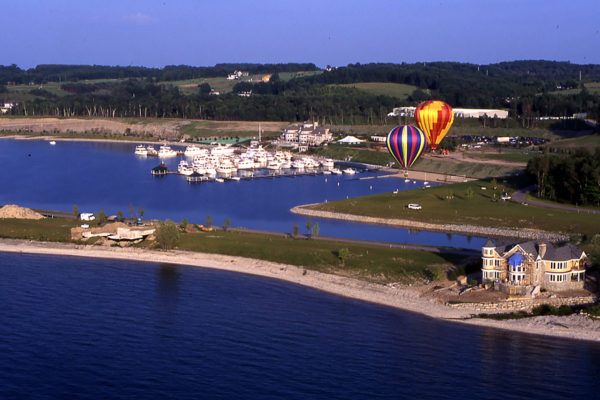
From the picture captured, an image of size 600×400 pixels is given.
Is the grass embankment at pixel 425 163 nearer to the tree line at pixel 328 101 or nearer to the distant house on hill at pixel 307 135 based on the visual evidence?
the distant house on hill at pixel 307 135

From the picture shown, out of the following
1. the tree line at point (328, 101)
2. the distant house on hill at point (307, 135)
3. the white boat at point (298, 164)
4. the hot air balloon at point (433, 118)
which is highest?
the tree line at point (328, 101)

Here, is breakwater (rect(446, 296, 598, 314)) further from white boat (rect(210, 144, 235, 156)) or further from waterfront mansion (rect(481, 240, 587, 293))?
white boat (rect(210, 144, 235, 156))

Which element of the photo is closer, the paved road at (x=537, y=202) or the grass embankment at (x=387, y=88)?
the paved road at (x=537, y=202)

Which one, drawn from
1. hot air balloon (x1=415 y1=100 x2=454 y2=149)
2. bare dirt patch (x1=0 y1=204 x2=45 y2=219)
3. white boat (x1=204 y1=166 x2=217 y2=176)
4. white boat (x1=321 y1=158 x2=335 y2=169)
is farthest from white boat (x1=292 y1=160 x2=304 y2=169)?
bare dirt patch (x1=0 y1=204 x2=45 y2=219)

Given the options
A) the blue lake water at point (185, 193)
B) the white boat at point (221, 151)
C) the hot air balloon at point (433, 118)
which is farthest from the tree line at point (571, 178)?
the white boat at point (221, 151)

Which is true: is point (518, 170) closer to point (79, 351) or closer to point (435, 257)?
point (435, 257)

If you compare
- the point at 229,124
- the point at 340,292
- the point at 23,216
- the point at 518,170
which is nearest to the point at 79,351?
the point at 340,292
